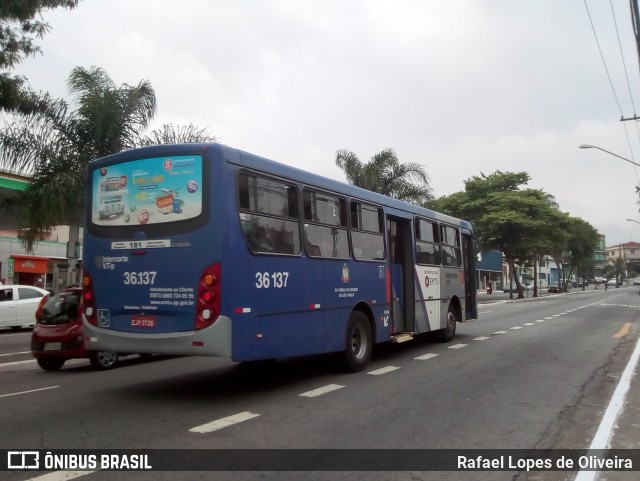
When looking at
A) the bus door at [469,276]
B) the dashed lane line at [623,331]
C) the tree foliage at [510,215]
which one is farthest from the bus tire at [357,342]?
the tree foliage at [510,215]

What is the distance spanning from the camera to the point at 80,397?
7.49 meters

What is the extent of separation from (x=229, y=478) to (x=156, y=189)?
395 centimetres

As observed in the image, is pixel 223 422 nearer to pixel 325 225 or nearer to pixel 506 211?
pixel 325 225

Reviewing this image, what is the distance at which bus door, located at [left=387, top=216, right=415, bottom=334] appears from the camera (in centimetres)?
1085

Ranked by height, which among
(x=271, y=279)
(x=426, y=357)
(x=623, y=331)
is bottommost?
(x=623, y=331)

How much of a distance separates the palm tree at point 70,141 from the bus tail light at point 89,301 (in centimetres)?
1018

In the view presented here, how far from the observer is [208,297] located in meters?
6.56

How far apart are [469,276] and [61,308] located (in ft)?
33.4

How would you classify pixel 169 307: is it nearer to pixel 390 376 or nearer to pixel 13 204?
pixel 390 376

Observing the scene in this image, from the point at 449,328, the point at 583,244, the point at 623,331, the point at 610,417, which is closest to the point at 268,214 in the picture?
the point at 610,417

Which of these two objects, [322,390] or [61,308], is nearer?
[322,390]

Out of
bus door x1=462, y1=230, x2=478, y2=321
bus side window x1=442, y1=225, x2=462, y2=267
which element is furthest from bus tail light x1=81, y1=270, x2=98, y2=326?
bus door x1=462, y1=230, x2=478, y2=321

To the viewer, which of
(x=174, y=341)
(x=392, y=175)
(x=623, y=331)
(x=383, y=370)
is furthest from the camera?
(x=392, y=175)

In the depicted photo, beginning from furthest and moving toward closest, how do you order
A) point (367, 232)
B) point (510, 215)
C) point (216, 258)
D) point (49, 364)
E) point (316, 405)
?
1. point (510, 215)
2. point (49, 364)
3. point (367, 232)
4. point (316, 405)
5. point (216, 258)
